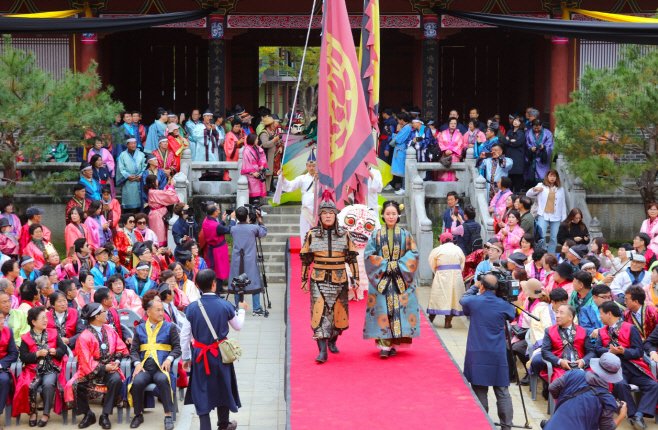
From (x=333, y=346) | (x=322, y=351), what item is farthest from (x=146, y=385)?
(x=333, y=346)

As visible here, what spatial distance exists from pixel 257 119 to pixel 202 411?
1212 cm

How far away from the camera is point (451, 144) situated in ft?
49.5

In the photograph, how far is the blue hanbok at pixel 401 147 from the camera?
1529 centimetres

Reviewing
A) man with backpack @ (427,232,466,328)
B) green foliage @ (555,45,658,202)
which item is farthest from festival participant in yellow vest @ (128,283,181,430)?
green foliage @ (555,45,658,202)

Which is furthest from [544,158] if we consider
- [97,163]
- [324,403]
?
[324,403]

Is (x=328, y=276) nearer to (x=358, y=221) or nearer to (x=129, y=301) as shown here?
(x=358, y=221)

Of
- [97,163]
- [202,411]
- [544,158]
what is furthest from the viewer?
[544,158]

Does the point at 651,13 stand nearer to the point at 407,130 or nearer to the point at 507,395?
the point at 407,130

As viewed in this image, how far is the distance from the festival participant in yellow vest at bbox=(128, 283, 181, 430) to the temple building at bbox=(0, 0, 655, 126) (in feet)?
29.3

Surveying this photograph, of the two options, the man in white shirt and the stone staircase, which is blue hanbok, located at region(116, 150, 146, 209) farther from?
the man in white shirt

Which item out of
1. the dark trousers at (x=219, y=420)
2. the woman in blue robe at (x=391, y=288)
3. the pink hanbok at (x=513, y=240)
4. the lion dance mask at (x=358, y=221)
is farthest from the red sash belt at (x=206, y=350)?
the pink hanbok at (x=513, y=240)

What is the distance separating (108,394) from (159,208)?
19.5 feet

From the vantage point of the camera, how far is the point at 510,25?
1483cm

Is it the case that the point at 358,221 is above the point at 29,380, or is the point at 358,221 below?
above
